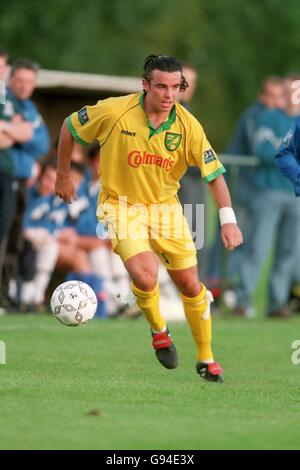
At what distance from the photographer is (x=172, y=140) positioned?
982 cm

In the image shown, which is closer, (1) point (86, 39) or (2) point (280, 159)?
(2) point (280, 159)

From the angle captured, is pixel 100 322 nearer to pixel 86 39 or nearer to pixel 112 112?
pixel 112 112

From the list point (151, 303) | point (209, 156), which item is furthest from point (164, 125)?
point (151, 303)

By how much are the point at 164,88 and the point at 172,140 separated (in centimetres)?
38

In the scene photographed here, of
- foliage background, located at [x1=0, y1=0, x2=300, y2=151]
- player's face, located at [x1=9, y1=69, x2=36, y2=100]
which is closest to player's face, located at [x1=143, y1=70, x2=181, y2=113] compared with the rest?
player's face, located at [x1=9, y1=69, x2=36, y2=100]

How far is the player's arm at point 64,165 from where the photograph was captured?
10086 mm

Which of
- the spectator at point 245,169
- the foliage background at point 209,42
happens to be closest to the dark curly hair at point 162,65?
the spectator at point 245,169

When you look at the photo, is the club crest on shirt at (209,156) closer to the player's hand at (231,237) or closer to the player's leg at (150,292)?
the player's hand at (231,237)

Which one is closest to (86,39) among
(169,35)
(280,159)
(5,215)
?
(169,35)

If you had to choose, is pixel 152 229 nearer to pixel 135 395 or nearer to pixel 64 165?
pixel 64 165

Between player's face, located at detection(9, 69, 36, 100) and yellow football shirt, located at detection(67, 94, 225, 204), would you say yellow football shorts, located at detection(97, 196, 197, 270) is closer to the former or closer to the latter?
yellow football shirt, located at detection(67, 94, 225, 204)

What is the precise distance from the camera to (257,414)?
8.20 m

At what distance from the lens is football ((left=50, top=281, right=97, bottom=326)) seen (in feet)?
33.1

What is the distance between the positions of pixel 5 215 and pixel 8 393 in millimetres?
6306
